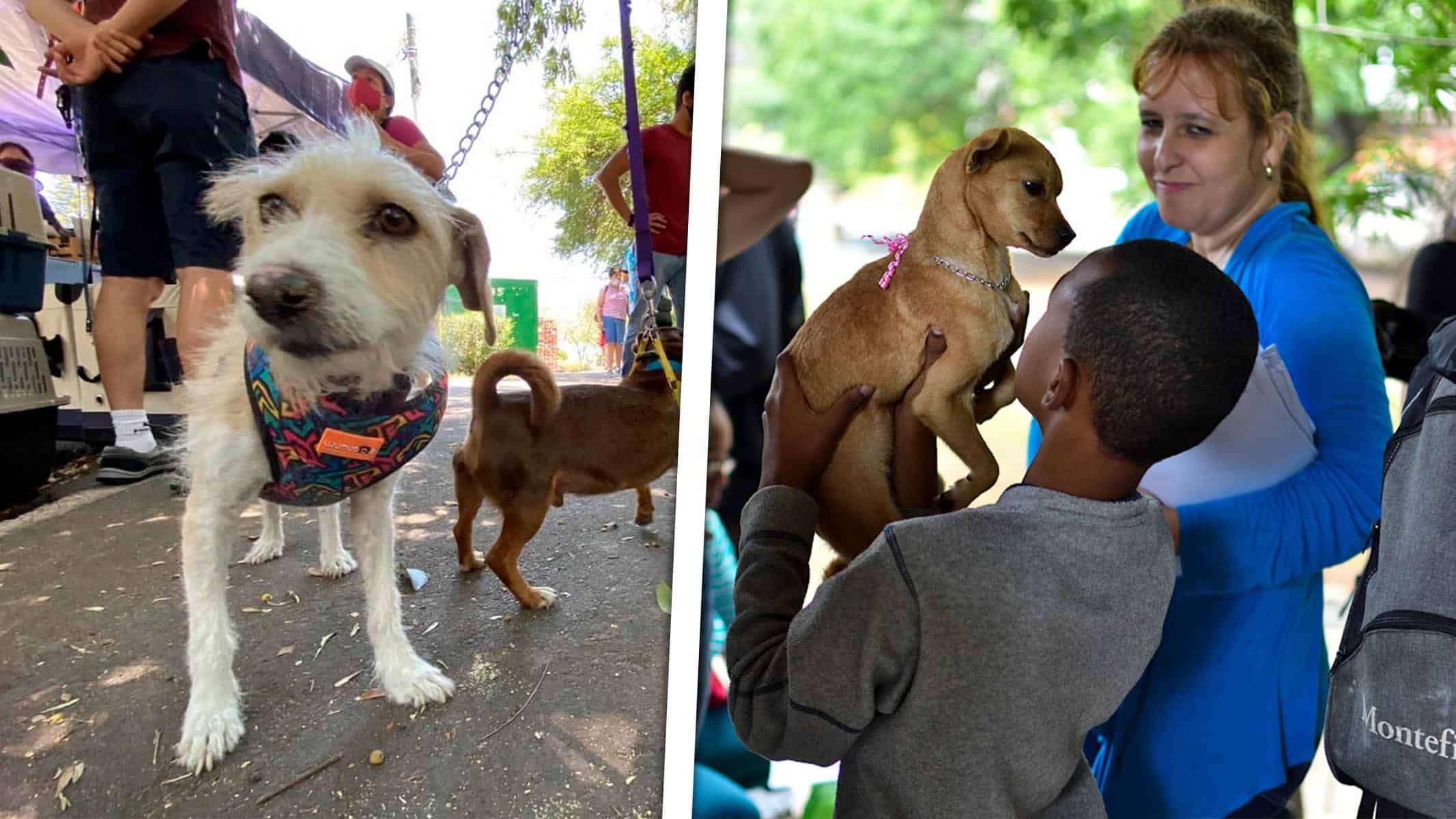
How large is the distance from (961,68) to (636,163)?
70cm

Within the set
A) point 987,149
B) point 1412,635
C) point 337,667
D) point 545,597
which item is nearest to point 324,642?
point 337,667

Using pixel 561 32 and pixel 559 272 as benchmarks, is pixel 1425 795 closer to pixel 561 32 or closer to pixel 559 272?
pixel 559 272

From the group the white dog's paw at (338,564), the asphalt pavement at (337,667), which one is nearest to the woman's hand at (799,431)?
the asphalt pavement at (337,667)

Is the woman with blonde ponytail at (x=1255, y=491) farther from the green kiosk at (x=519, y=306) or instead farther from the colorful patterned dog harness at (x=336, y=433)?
the colorful patterned dog harness at (x=336, y=433)

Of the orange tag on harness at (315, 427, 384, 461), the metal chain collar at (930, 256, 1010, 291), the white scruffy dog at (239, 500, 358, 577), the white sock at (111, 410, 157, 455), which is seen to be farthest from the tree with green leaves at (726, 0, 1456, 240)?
the white sock at (111, 410, 157, 455)

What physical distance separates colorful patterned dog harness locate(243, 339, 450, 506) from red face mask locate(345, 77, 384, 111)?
400 mm

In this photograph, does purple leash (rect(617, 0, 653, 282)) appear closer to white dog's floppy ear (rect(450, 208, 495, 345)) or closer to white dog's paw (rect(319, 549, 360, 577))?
white dog's floppy ear (rect(450, 208, 495, 345))

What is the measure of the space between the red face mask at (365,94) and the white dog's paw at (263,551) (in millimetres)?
707

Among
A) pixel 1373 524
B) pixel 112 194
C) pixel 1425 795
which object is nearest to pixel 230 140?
pixel 112 194

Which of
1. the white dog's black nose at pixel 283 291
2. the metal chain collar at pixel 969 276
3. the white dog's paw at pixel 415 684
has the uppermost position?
the metal chain collar at pixel 969 276

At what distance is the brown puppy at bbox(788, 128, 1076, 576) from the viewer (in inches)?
44.1

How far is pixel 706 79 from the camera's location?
4.20ft

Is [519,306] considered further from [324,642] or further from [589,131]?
[324,642]

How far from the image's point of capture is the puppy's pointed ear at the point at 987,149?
3.64 feet
